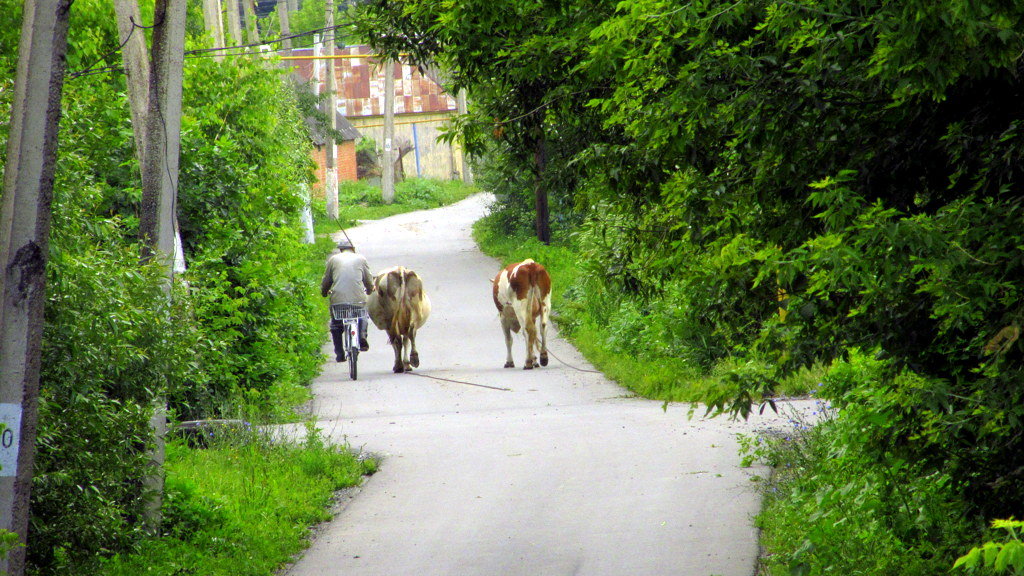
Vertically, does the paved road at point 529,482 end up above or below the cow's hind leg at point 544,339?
below

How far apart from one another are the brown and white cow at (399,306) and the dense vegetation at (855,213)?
10425 mm

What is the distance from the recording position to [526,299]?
17547 millimetres

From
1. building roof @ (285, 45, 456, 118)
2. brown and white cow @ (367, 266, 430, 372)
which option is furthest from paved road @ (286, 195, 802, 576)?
building roof @ (285, 45, 456, 118)

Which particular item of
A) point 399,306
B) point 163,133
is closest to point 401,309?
point 399,306

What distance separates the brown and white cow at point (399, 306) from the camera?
17.5 m

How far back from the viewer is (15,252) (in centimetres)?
527

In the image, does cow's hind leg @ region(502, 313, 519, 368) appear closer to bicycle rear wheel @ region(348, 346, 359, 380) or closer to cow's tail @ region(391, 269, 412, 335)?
cow's tail @ region(391, 269, 412, 335)

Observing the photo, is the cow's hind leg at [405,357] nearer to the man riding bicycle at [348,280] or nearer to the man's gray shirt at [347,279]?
the man riding bicycle at [348,280]

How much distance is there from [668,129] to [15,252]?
122 inches

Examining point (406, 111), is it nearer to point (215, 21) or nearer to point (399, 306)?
point (215, 21)

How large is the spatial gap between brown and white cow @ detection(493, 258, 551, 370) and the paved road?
0.63 m

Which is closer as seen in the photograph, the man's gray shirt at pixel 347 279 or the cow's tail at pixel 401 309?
the man's gray shirt at pixel 347 279

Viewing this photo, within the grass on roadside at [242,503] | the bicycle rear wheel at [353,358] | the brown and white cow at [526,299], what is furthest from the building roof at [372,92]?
the grass on roadside at [242,503]

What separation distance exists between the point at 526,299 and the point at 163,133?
29.8 ft
